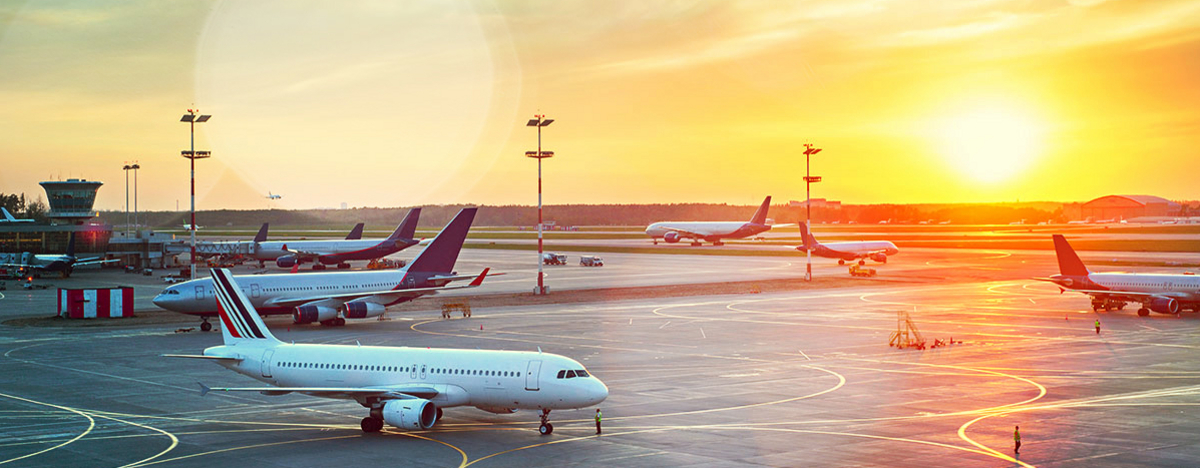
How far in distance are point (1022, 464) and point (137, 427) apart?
32379 mm

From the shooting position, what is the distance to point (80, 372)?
52.6m

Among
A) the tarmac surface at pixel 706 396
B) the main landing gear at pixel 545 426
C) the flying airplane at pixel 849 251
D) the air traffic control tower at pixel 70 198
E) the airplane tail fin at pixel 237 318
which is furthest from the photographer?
the air traffic control tower at pixel 70 198

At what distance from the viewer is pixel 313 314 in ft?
238

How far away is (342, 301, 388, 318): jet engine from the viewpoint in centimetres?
7362

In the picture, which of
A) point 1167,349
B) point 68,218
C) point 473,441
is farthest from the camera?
point 68,218

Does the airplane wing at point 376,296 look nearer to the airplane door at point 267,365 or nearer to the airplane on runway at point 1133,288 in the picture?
the airplane door at point 267,365

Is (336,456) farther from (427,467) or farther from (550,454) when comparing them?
(550,454)

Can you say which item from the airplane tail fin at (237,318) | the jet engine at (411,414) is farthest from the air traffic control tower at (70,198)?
the jet engine at (411,414)

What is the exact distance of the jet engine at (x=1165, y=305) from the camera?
76500 mm

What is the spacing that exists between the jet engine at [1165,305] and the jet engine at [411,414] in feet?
212

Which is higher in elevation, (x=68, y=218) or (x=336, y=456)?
(x=68, y=218)

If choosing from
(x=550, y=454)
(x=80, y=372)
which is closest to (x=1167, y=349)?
(x=550, y=454)

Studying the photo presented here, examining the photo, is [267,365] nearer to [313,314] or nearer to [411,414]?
[411,414]

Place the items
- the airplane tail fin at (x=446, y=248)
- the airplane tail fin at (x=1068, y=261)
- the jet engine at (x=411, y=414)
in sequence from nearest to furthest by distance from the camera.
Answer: the jet engine at (x=411, y=414) → the airplane tail fin at (x=446, y=248) → the airplane tail fin at (x=1068, y=261)
